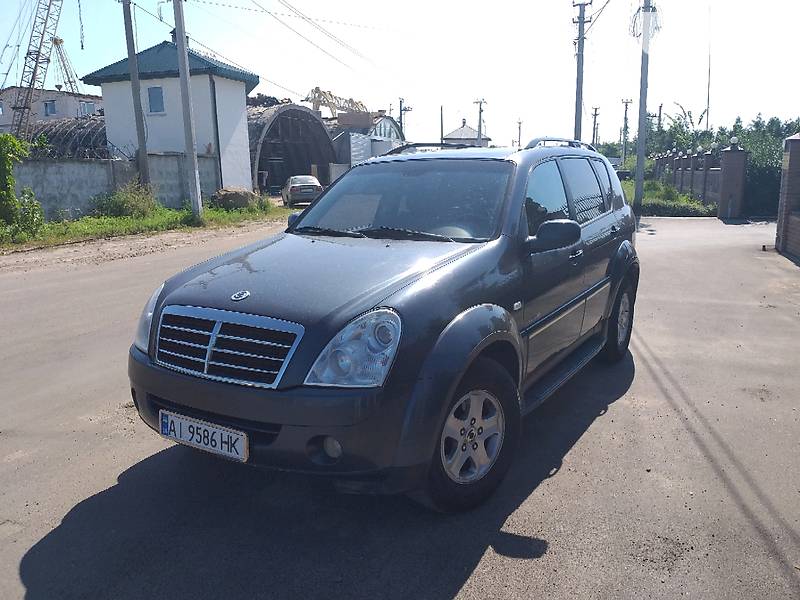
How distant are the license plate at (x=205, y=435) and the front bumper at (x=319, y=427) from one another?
0.14ft

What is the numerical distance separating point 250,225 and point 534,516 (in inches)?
735

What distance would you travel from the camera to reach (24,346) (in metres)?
6.47

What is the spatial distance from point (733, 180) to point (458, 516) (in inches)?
913

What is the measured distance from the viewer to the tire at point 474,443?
307 centimetres

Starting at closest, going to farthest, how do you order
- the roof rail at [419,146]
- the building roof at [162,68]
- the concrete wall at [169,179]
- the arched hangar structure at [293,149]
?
the roof rail at [419,146] → the concrete wall at [169,179] → the building roof at [162,68] → the arched hangar structure at [293,149]

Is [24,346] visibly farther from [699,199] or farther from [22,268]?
[699,199]

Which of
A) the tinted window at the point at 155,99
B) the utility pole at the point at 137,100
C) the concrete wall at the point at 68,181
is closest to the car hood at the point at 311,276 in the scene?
the concrete wall at the point at 68,181

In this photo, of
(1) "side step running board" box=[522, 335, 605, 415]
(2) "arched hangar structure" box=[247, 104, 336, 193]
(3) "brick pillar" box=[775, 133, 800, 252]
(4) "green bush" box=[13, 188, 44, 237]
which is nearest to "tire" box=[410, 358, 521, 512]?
(1) "side step running board" box=[522, 335, 605, 415]

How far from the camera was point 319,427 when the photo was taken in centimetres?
276

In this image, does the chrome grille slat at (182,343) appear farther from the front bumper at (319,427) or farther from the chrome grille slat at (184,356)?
the front bumper at (319,427)

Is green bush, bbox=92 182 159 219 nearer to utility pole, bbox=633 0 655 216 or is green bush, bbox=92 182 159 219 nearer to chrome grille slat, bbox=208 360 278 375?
utility pole, bbox=633 0 655 216

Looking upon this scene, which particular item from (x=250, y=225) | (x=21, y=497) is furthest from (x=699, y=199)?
(x=21, y=497)

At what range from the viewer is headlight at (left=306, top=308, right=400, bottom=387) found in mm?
2797

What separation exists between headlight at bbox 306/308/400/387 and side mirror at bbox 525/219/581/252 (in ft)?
4.44
